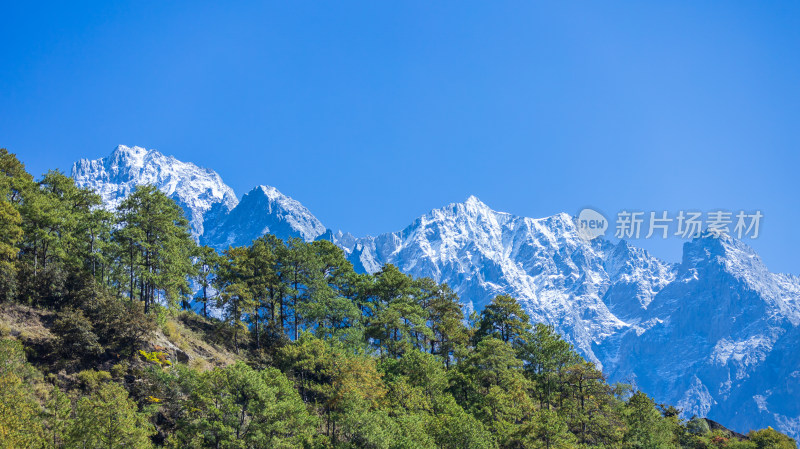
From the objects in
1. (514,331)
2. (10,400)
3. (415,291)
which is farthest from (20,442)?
(514,331)

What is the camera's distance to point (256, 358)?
63.8 metres

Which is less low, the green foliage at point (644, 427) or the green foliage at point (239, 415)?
the green foliage at point (239, 415)

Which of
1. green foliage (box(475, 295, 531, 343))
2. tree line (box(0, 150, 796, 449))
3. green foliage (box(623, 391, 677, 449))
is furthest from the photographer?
green foliage (box(475, 295, 531, 343))

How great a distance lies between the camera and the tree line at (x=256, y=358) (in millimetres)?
43906

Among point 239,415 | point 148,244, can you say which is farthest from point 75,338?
point 239,415

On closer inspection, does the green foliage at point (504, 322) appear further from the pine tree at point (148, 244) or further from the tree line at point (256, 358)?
the pine tree at point (148, 244)

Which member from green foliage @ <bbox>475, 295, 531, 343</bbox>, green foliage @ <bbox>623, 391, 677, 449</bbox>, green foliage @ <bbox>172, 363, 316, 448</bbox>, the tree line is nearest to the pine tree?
the tree line

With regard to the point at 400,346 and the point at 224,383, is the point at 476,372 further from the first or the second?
the point at 224,383

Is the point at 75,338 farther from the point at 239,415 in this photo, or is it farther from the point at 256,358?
the point at 256,358

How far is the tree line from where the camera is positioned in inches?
1729

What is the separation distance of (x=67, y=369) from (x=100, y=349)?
9.25ft

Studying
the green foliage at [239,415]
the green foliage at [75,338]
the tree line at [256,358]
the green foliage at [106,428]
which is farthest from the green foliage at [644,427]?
the green foliage at [75,338]

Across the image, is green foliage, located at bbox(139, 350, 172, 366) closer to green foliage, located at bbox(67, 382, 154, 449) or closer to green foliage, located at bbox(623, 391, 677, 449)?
green foliage, located at bbox(67, 382, 154, 449)

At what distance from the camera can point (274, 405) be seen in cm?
4500
